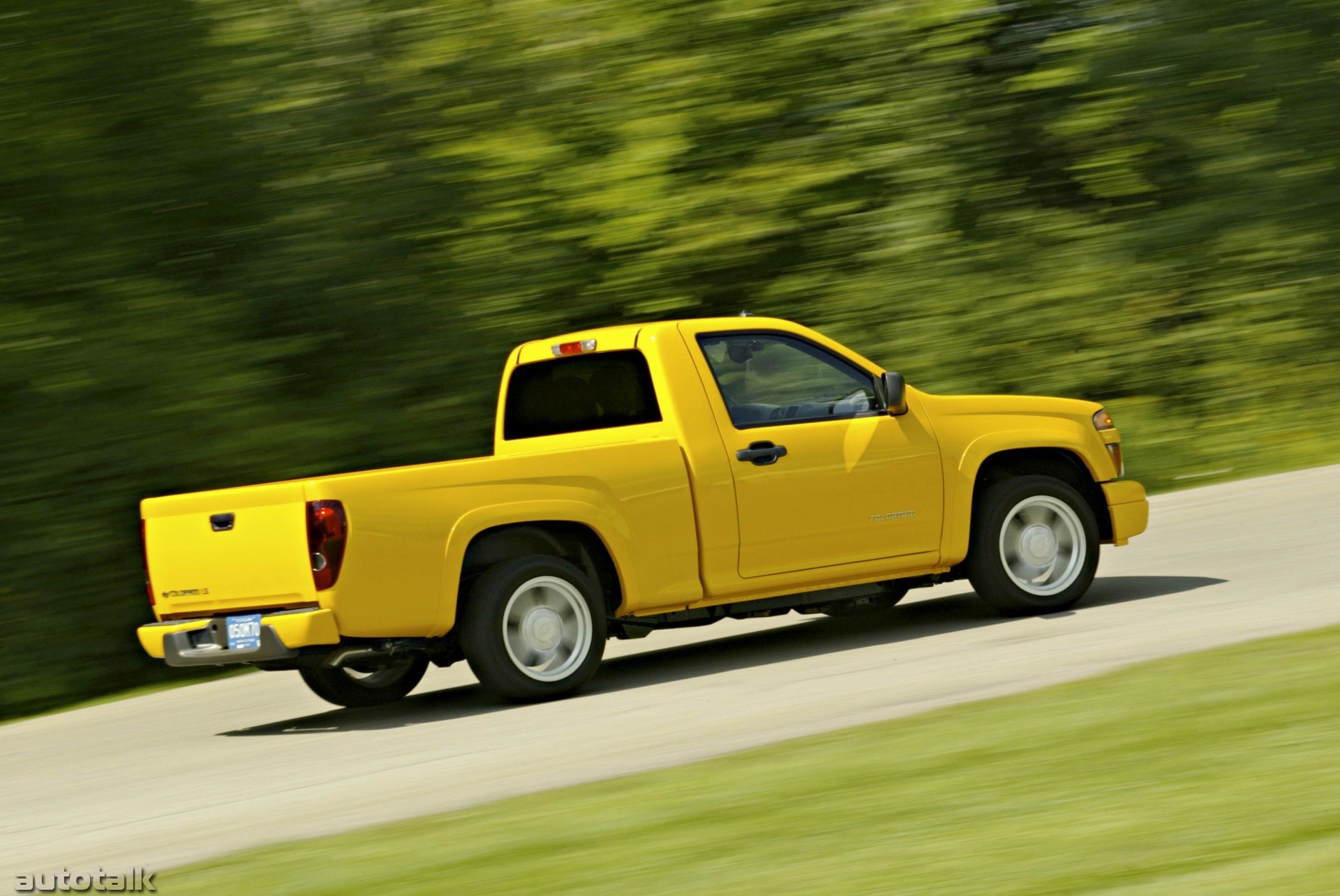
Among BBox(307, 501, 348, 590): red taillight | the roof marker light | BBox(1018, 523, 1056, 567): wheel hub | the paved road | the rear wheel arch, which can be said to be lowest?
the paved road

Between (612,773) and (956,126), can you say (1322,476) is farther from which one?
(612,773)

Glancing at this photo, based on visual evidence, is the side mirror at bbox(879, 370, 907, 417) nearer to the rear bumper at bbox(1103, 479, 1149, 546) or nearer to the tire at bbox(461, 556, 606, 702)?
the rear bumper at bbox(1103, 479, 1149, 546)

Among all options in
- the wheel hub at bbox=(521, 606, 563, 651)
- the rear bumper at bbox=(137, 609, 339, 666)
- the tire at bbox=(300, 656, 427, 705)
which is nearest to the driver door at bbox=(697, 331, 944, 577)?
the wheel hub at bbox=(521, 606, 563, 651)

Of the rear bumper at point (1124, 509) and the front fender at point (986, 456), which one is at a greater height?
the front fender at point (986, 456)

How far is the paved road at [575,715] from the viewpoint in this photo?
7016mm

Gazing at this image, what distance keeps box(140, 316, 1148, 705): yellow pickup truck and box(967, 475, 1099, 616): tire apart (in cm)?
1

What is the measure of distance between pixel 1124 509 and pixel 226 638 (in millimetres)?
5163

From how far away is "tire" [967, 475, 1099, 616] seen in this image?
32.0 ft

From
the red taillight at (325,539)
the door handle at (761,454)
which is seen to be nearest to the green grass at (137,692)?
the red taillight at (325,539)

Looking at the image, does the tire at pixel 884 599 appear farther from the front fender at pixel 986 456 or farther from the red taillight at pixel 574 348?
the red taillight at pixel 574 348

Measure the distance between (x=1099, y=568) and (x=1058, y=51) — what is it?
1042cm

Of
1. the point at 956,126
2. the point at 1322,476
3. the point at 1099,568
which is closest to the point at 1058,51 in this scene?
the point at 956,126

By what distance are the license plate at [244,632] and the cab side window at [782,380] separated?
277 centimetres

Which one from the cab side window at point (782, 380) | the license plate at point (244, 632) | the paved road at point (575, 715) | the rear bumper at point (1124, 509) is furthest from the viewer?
the rear bumper at point (1124, 509)
